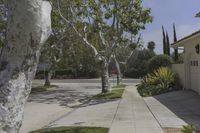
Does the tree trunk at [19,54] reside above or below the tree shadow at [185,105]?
above

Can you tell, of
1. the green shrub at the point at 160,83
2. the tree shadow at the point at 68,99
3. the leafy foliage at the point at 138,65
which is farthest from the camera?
the leafy foliage at the point at 138,65

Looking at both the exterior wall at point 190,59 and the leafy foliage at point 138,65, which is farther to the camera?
the leafy foliage at point 138,65

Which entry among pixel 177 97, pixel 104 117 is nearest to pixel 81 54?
pixel 177 97

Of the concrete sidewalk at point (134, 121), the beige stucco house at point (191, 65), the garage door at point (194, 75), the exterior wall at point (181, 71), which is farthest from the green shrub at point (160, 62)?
the concrete sidewalk at point (134, 121)

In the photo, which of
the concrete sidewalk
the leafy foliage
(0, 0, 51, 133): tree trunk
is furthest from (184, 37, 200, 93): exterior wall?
the leafy foliage

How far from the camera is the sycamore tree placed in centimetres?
2688

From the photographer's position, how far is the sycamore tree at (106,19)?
26875 millimetres

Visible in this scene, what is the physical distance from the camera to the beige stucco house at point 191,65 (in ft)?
78.7

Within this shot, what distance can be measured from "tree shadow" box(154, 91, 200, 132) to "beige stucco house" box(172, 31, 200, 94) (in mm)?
1192

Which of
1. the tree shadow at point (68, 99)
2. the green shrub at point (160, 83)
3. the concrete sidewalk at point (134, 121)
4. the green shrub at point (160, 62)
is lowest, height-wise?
the concrete sidewalk at point (134, 121)

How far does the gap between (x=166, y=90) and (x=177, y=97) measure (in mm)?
4128

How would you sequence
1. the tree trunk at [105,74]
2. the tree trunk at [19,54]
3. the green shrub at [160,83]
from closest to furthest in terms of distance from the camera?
the tree trunk at [19,54] < the green shrub at [160,83] < the tree trunk at [105,74]

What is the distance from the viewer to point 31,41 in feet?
18.4

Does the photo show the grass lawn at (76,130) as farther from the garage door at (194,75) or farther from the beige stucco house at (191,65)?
the garage door at (194,75)
